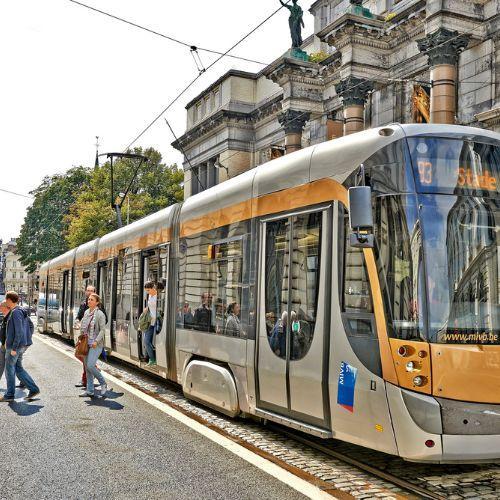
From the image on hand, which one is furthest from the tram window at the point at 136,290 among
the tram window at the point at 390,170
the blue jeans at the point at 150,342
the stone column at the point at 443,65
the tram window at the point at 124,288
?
the stone column at the point at 443,65

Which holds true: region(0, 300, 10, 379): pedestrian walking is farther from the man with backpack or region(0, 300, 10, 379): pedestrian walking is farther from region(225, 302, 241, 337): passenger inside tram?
region(225, 302, 241, 337): passenger inside tram

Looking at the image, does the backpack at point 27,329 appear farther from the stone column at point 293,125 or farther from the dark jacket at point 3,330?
the stone column at point 293,125

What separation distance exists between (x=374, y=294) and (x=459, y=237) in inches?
32.8

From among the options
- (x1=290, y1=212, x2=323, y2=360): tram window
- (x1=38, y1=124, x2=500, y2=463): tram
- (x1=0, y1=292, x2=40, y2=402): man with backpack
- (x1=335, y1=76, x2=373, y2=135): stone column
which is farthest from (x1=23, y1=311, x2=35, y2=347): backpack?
(x1=335, y1=76, x2=373, y2=135): stone column

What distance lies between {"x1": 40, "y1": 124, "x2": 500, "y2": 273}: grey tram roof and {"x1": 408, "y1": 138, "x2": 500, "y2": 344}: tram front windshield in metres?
0.14

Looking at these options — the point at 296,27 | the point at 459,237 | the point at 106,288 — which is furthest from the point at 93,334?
the point at 296,27

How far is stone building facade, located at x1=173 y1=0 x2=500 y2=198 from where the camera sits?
20188 mm

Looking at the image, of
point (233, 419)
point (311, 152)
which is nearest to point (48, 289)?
point (233, 419)

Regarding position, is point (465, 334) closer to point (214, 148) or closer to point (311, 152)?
point (311, 152)

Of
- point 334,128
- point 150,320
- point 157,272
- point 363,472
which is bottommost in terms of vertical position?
point 363,472

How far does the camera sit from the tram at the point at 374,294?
5414 mm

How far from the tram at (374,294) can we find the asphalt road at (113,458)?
87 centimetres

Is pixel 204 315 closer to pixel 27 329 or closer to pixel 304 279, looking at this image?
pixel 304 279

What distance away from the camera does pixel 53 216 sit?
60.7m
